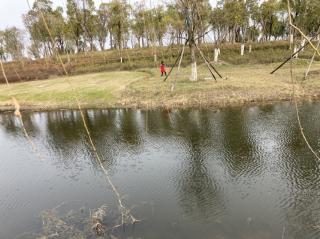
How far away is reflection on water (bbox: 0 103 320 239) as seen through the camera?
29.7 feet

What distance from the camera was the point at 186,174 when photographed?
12.3 m

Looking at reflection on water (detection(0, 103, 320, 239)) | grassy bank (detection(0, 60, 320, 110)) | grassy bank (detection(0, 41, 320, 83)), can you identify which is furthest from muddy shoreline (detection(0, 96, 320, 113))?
grassy bank (detection(0, 41, 320, 83))

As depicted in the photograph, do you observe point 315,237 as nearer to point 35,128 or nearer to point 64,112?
point 35,128

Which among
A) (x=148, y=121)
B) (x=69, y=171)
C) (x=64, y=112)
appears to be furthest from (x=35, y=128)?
(x=69, y=171)

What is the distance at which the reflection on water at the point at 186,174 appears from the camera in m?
9.06

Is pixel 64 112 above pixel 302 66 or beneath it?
beneath

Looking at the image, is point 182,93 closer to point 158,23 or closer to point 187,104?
point 187,104

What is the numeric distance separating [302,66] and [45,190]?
32.6 metres

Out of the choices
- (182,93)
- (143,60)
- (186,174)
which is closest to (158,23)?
(143,60)

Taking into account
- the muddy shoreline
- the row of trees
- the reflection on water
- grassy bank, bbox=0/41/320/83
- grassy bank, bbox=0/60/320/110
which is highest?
the row of trees

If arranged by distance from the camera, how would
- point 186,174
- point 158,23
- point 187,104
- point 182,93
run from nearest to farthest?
point 186,174
point 187,104
point 182,93
point 158,23

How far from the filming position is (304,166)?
1191 cm

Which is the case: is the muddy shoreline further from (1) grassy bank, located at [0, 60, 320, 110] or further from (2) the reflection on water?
(2) the reflection on water

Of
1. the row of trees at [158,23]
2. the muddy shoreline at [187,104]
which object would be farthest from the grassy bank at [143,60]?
the muddy shoreline at [187,104]
